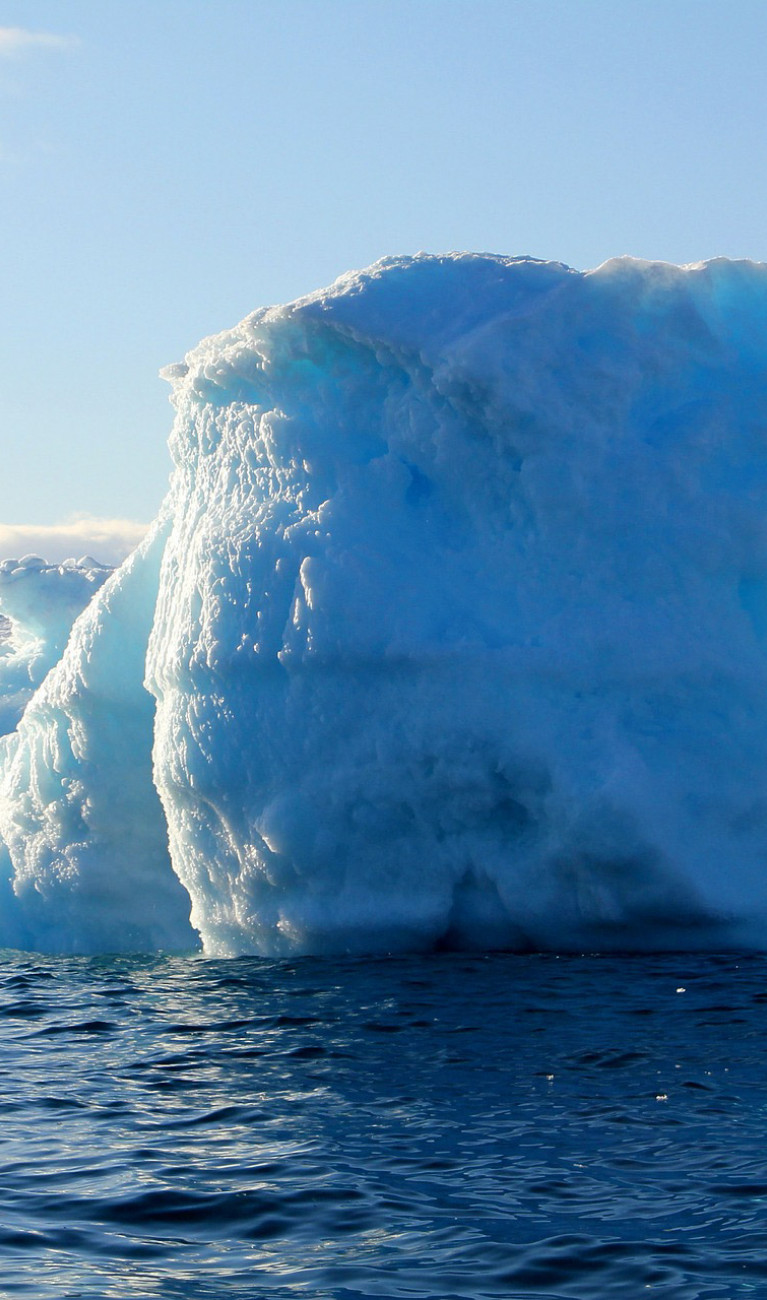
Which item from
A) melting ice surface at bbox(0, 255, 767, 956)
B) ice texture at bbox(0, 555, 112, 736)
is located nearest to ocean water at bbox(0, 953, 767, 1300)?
melting ice surface at bbox(0, 255, 767, 956)

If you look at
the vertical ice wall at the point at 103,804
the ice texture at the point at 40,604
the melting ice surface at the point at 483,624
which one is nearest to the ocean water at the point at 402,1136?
the melting ice surface at the point at 483,624

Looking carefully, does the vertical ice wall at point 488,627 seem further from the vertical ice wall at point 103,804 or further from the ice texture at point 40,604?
the ice texture at point 40,604

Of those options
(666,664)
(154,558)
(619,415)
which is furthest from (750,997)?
(154,558)

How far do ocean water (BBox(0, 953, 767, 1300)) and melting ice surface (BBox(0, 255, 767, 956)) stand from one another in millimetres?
705

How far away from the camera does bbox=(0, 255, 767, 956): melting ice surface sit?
1010cm

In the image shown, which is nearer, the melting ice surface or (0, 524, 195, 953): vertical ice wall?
the melting ice surface

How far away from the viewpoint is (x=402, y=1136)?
6.43 meters

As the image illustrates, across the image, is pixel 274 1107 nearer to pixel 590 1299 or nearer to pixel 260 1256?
pixel 260 1256

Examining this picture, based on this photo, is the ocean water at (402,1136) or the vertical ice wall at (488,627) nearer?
the ocean water at (402,1136)

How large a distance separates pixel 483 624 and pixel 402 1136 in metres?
4.52

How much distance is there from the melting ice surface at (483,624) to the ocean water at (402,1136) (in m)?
0.70

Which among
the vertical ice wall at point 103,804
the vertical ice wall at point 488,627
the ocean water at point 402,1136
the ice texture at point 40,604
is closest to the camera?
the ocean water at point 402,1136

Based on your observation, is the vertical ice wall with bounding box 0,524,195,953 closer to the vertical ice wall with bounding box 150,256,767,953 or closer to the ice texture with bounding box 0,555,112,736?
the vertical ice wall with bounding box 150,256,767,953

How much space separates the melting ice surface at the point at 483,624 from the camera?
1010 cm
